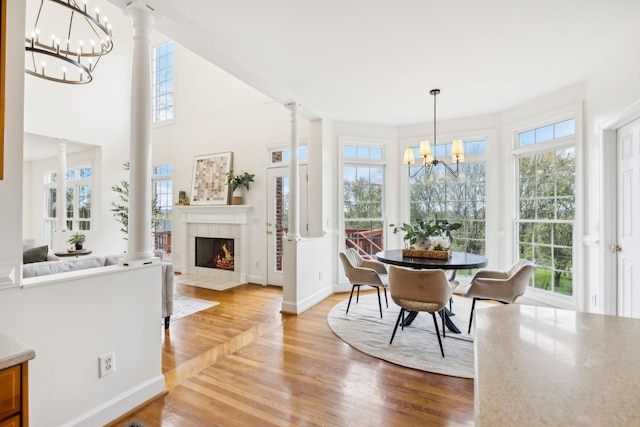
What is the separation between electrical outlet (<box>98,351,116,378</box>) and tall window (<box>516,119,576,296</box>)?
4.62 metres

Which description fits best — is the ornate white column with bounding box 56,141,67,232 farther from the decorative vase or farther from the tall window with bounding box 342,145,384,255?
the tall window with bounding box 342,145,384,255

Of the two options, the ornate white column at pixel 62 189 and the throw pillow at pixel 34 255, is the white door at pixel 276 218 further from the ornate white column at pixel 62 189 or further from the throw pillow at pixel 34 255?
the ornate white column at pixel 62 189

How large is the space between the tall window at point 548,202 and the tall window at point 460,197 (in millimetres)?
493

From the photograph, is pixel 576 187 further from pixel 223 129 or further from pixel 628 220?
pixel 223 129

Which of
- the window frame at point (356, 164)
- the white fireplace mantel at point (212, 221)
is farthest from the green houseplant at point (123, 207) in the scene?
the window frame at point (356, 164)

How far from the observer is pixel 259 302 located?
14.2 ft

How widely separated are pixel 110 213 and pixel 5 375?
6.26 meters

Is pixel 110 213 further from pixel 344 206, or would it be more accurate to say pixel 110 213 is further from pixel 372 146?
pixel 372 146

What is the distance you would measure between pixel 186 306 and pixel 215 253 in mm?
1870

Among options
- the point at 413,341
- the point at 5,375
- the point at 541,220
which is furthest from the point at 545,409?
the point at 541,220

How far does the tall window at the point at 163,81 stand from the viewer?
21.9ft

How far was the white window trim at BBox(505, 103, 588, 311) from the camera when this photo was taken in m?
3.42

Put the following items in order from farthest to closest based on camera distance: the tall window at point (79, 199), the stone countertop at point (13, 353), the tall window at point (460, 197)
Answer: the tall window at point (79, 199)
the tall window at point (460, 197)
the stone countertop at point (13, 353)

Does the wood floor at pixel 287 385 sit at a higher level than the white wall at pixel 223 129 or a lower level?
lower
